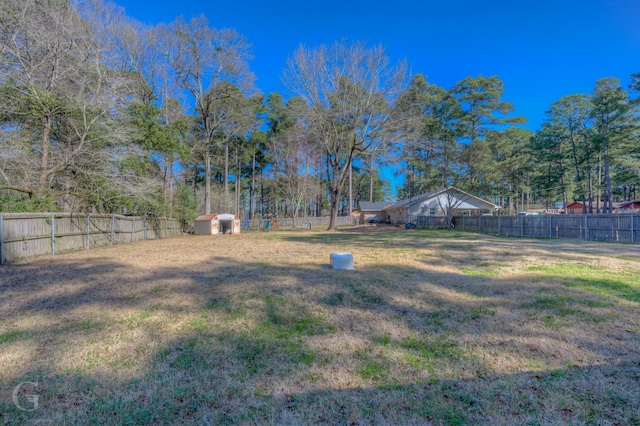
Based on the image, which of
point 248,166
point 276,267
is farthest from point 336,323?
point 248,166

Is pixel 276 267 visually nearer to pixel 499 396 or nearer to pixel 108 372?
pixel 108 372

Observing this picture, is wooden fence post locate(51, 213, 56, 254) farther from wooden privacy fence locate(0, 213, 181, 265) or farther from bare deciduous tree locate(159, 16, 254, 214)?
bare deciduous tree locate(159, 16, 254, 214)

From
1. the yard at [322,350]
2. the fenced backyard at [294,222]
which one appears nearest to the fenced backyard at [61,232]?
the yard at [322,350]

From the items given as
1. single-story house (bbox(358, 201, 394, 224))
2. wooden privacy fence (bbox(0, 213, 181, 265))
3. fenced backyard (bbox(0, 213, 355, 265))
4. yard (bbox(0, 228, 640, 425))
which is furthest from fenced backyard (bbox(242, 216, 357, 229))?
yard (bbox(0, 228, 640, 425))

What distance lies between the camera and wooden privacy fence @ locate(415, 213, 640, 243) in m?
12.6

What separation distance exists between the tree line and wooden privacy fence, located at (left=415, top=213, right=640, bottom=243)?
532cm

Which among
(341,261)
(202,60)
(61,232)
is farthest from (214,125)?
(341,261)

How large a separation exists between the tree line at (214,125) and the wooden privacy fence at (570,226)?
17.4 ft

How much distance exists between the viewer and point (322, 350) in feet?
9.29

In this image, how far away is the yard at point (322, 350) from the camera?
78.8 inches

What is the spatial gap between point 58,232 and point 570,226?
847 inches

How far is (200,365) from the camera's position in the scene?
2.57 meters

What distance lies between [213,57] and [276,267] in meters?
20.0

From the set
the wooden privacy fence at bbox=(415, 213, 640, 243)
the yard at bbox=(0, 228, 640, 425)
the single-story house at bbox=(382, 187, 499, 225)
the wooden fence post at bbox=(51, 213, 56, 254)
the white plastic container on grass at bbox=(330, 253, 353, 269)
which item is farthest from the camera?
the single-story house at bbox=(382, 187, 499, 225)
